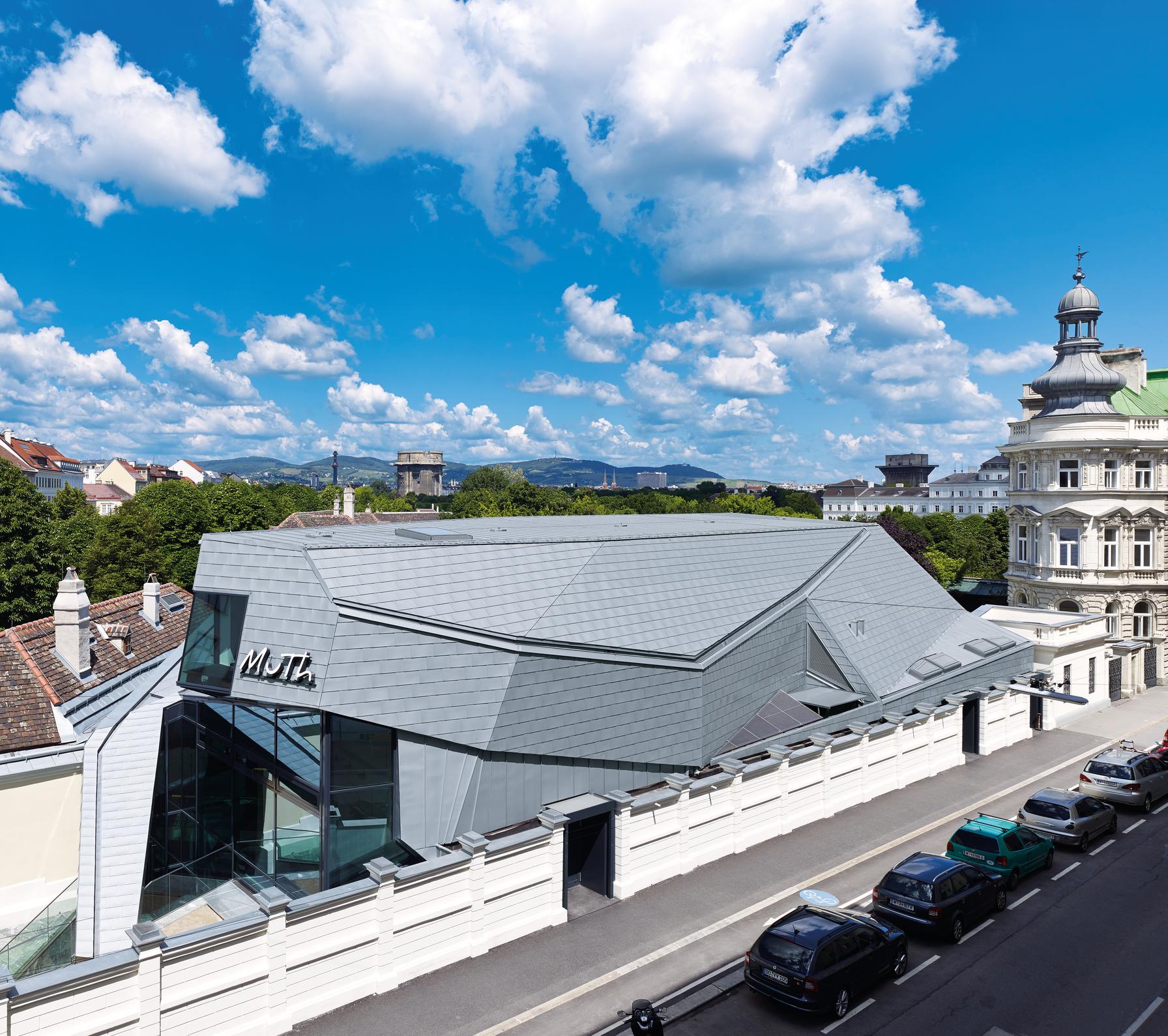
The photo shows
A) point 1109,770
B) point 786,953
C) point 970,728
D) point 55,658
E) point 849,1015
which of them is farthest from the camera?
point 970,728

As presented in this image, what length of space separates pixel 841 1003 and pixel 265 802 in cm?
1523

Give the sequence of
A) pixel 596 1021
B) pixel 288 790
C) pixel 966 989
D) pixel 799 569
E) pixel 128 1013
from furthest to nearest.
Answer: pixel 799 569 → pixel 288 790 → pixel 966 989 → pixel 596 1021 → pixel 128 1013

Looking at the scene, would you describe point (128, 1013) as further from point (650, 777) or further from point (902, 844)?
point (902, 844)

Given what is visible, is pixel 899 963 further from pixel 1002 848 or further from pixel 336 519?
pixel 336 519

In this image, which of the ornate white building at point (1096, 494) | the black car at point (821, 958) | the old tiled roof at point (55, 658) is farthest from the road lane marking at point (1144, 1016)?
the ornate white building at point (1096, 494)

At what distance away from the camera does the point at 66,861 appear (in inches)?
934

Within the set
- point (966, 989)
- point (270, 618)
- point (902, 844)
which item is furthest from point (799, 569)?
point (270, 618)

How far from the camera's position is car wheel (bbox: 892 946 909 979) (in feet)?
56.5

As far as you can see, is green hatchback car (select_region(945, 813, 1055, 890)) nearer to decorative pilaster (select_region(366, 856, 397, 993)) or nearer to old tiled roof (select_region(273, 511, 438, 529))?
decorative pilaster (select_region(366, 856, 397, 993))

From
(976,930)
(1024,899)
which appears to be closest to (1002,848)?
(1024,899)

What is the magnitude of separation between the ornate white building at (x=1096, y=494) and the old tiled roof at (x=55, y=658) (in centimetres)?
5064

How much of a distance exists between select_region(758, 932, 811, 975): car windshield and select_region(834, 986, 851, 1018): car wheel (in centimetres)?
103

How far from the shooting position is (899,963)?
17.4 meters

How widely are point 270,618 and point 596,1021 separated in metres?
13.0
